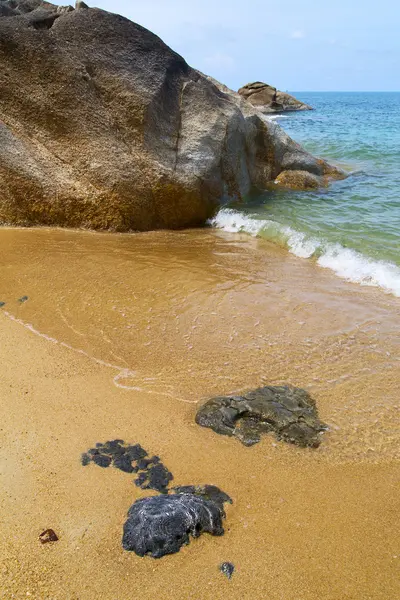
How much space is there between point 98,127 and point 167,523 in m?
7.39

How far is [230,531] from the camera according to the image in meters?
2.91

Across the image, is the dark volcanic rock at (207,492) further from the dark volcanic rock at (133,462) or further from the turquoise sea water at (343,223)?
the turquoise sea water at (343,223)

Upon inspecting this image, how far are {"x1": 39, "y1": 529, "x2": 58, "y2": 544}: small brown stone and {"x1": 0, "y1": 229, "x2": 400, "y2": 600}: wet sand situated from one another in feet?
0.12

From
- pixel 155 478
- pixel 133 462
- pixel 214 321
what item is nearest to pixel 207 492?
pixel 155 478

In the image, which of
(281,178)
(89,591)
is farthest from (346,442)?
(281,178)

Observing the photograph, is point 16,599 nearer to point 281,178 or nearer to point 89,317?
point 89,317

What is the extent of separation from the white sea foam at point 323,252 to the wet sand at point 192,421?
37cm

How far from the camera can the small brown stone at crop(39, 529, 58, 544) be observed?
9.05 feet

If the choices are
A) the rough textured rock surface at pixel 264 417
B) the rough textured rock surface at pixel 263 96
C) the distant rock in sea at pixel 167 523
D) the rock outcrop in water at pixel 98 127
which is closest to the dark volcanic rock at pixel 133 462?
the distant rock in sea at pixel 167 523

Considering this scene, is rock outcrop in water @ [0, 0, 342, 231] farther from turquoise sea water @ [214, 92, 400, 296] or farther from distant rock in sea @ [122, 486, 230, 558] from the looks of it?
distant rock in sea @ [122, 486, 230, 558]

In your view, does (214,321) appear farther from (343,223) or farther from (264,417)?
(343,223)

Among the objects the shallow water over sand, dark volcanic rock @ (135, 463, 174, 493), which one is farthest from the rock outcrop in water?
dark volcanic rock @ (135, 463, 174, 493)

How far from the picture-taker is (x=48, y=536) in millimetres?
2777

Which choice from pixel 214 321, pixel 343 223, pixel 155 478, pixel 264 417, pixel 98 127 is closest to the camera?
pixel 155 478
